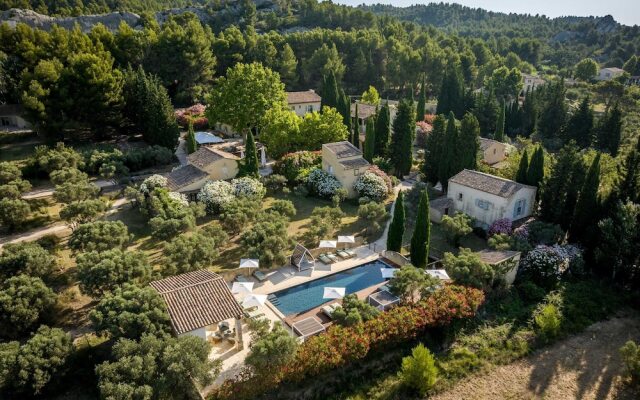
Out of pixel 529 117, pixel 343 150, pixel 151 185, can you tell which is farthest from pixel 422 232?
pixel 529 117

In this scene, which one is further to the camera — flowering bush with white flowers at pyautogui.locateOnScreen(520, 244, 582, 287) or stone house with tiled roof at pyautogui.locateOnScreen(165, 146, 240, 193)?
stone house with tiled roof at pyautogui.locateOnScreen(165, 146, 240, 193)

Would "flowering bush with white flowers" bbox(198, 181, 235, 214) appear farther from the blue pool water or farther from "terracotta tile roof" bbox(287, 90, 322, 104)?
"terracotta tile roof" bbox(287, 90, 322, 104)

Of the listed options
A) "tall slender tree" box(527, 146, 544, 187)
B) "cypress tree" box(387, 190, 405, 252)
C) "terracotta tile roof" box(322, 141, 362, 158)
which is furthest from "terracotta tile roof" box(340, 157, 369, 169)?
"tall slender tree" box(527, 146, 544, 187)

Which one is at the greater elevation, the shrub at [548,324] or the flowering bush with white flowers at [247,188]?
the flowering bush with white flowers at [247,188]

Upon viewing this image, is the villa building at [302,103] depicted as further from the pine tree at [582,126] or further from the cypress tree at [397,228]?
the cypress tree at [397,228]

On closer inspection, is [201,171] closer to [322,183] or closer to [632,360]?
[322,183]

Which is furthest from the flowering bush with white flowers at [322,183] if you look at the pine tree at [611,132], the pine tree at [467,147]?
the pine tree at [611,132]
